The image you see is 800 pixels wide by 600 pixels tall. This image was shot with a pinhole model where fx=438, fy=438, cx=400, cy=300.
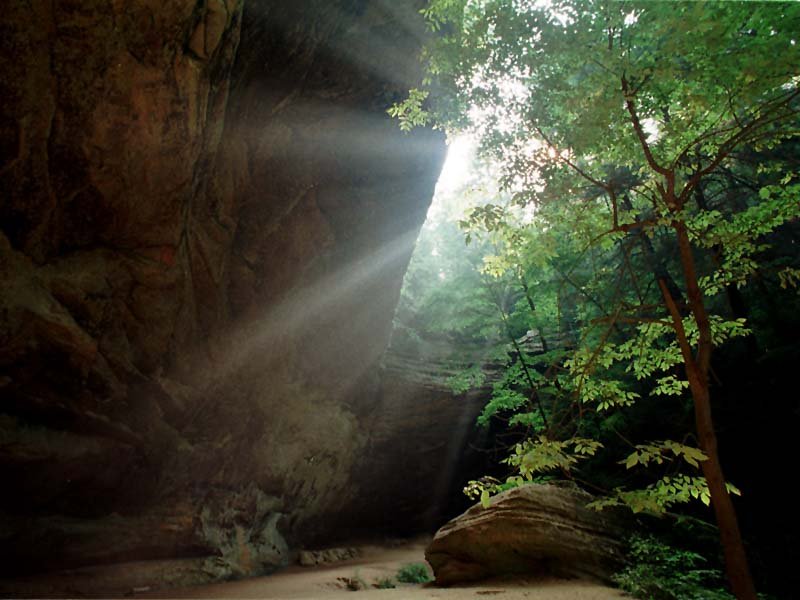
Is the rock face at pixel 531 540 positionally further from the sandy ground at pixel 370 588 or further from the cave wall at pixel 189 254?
the cave wall at pixel 189 254

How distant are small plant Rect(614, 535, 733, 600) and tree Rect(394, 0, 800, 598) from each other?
3244mm

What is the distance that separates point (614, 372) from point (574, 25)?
9139 millimetres

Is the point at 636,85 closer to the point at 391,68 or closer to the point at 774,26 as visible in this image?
the point at 774,26

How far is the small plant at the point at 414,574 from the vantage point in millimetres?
10227

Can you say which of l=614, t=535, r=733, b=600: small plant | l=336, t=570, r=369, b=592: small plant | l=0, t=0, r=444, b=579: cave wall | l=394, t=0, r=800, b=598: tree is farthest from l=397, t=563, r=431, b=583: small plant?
l=394, t=0, r=800, b=598: tree

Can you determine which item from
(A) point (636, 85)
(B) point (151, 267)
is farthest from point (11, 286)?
(A) point (636, 85)

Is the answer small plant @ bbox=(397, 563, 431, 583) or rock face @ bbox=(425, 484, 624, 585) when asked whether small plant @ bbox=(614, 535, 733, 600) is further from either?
small plant @ bbox=(397, 563, 431, 583)

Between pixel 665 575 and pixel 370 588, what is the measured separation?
589cm

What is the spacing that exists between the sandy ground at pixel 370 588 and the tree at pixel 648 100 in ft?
11.7

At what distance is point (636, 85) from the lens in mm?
4281

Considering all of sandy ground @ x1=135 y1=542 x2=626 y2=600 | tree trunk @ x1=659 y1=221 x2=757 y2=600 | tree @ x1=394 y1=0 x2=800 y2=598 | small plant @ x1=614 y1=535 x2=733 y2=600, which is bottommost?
sandy ground @ x1=135 y1=542 x2=626 y2=600

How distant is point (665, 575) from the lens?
21.0ft

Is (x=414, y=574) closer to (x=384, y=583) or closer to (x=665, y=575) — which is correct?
(x=384, y=583)

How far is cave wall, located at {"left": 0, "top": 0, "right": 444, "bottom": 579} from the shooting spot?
6160 millimetres
